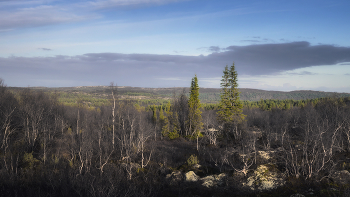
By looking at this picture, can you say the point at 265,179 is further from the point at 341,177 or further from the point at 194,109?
the point at 194,109

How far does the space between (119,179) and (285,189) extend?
13.9 m

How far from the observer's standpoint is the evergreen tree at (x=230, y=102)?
3841cm

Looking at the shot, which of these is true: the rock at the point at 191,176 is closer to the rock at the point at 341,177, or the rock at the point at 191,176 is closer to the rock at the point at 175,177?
the rock at the point at 175,177

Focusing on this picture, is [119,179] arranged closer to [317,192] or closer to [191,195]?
[191,195]

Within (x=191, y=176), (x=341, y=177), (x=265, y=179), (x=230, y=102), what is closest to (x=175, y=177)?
(x=191, y=176)

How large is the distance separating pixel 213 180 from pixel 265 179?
4.12 metres

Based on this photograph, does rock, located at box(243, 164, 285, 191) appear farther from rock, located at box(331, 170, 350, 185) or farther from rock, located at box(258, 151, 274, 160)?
rock, located at box(258, 151, 274, 160)

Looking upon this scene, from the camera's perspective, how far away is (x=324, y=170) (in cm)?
1720

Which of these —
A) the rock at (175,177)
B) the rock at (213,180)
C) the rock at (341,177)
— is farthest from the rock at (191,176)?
the rock at (341,177)

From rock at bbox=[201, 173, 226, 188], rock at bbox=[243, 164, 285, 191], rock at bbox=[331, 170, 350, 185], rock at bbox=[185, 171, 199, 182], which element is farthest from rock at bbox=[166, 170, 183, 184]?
rock at bbox=[331, 170, 350, 185]

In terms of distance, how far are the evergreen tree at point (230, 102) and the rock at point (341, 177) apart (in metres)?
22.2

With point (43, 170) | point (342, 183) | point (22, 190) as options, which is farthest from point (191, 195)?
point (43, 170)

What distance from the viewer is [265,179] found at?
16.0 metres

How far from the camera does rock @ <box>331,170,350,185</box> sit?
583 inches
